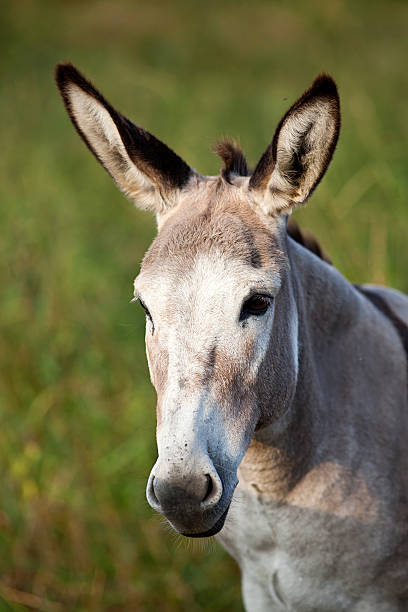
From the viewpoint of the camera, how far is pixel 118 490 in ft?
13.6

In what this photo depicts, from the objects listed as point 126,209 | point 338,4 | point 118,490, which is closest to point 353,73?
point 338,4

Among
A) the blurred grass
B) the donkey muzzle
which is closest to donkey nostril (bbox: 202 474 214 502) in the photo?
the donkey muzzle

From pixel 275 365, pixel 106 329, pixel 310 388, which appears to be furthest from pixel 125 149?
pixel 106 329

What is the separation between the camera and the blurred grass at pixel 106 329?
4.03 m

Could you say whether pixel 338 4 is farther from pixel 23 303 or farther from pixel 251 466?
pixel 251 466

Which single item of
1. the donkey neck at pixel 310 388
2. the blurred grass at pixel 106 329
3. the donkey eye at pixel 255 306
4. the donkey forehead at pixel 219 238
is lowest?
the blurred grass at pixel 106 329

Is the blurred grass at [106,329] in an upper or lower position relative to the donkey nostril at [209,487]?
lower

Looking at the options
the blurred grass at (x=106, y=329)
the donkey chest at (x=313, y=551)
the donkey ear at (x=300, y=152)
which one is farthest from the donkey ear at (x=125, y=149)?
the donkey chest at (x=313, y=551)

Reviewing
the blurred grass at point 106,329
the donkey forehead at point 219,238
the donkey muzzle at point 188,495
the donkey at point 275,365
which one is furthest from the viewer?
the blurred grass at point 106,329

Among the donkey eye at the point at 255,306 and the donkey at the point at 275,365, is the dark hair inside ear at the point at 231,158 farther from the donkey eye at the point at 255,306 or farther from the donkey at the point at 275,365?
the donkey eye at the point at 255,306

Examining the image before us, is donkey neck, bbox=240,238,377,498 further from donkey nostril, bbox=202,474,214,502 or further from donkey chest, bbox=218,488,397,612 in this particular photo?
donkey nostril, bbox=202,474,214,502

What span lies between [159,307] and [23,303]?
3.25 metres

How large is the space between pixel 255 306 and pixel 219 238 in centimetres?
25

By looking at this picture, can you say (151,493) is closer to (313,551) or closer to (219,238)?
(219,238)
